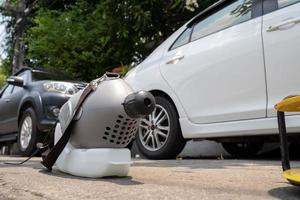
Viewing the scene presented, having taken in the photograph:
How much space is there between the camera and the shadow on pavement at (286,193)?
2496 millimetres

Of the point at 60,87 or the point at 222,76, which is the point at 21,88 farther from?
the point at 222,76

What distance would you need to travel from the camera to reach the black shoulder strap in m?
3.21

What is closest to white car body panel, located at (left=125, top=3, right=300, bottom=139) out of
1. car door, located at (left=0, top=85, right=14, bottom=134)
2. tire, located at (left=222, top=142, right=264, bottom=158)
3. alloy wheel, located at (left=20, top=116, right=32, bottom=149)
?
tire, located at (left=222, top=142, right=264, bottom=158)

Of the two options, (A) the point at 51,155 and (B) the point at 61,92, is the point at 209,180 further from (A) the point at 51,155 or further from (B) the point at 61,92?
(B) the point at 61,92

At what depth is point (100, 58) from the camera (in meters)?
9.74

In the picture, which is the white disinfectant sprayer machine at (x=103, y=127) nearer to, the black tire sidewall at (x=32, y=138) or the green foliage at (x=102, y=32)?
the black tire sidewall at (x=32, y=138)

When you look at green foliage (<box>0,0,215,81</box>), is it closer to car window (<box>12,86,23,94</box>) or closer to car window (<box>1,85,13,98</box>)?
car window (<box>1,85,13,98</box>)

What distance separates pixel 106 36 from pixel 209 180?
21.6 feet

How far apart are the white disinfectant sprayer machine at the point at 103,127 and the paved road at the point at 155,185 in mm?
91

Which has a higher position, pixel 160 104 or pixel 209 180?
pixel 160 104

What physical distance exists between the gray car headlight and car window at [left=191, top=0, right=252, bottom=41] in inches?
91.6

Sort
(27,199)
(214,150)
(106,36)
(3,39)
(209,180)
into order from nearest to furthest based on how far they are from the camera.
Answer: (27,199)
(209,180)
(214,150)
(106,36)
(3,39)

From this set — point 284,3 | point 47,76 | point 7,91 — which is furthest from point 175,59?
point 7,91

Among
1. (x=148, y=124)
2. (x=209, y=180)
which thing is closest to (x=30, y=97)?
(x=148, y=124)
